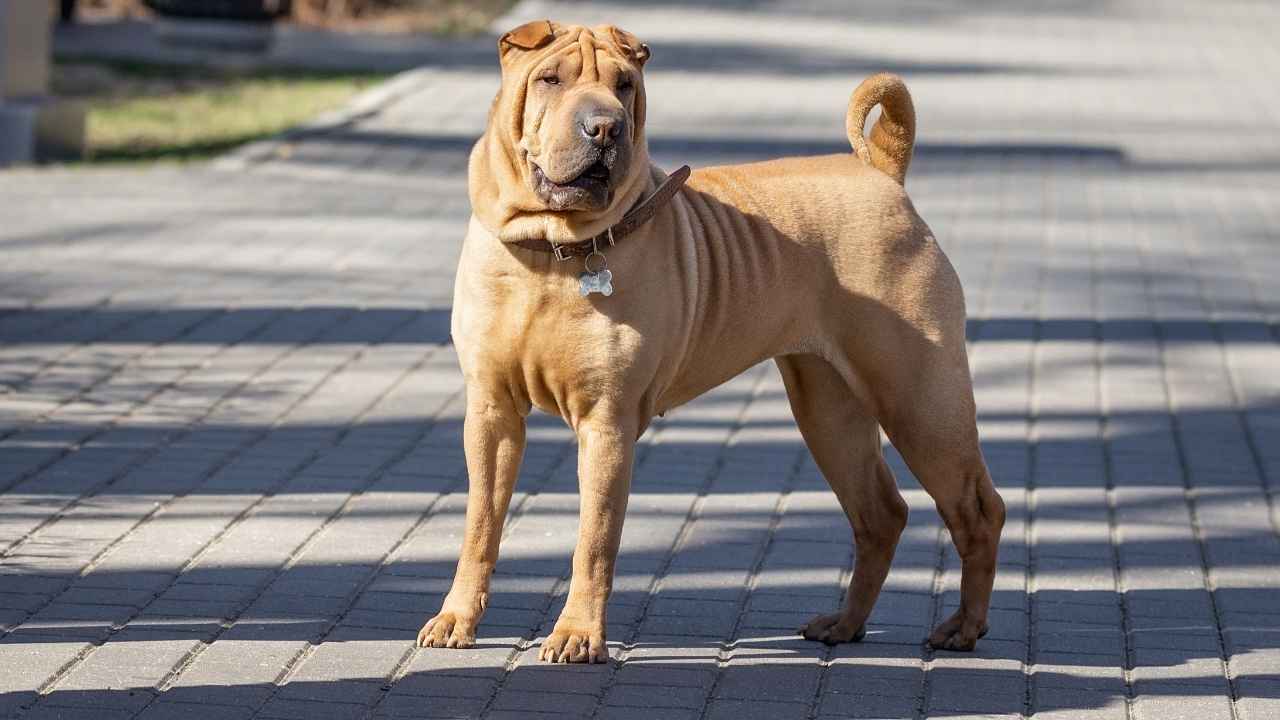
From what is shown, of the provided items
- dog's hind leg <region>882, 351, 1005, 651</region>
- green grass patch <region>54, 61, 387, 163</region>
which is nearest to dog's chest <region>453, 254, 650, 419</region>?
dog's hind leg <region>882, 351, 1005, 651</region>

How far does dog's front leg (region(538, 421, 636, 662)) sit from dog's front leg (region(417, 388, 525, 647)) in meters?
0.20

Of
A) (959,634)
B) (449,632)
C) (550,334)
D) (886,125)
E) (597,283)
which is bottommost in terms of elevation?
(449,632)

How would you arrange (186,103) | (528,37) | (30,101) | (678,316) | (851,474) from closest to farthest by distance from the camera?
(528,37) → (678,316) → (851,474) → (30,101) → (186,103)

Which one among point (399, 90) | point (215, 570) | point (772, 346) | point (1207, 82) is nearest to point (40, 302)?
point (215, 570)

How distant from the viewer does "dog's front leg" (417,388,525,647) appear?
438 centimetres

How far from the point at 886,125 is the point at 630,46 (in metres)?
0.90

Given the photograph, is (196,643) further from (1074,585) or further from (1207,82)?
(1207,82)

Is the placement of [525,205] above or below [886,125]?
below

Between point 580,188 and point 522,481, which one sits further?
point 522,481

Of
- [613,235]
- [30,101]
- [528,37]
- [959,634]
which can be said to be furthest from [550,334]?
[30,101]

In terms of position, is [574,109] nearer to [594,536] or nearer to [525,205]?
[525,205]

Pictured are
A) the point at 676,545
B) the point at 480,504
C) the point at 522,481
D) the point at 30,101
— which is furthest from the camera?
the point at 30,101

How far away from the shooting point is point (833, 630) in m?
4.75

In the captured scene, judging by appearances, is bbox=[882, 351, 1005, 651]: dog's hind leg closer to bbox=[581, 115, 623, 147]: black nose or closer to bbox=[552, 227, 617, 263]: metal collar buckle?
bbox=[552, 227, 617, 263]: metal collar buckle
